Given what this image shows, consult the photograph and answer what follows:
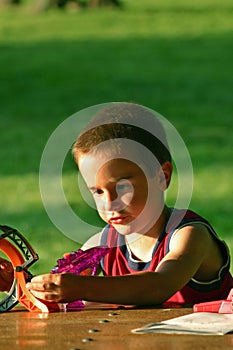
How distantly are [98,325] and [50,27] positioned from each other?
23285 mm

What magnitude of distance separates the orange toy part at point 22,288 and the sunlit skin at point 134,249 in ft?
0.20

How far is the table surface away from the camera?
2.79 meters

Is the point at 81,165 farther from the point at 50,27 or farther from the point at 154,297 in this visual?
the point at 50,27

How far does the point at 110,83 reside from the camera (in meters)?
20.0

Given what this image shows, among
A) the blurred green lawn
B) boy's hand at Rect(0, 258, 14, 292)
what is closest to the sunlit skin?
boy's hand at Rect(0, 258, 14, 292)

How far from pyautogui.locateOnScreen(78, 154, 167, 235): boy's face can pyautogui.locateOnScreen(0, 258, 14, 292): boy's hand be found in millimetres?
330

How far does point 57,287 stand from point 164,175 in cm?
64

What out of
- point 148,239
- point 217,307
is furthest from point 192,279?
point 217,307

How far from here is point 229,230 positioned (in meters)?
9.42

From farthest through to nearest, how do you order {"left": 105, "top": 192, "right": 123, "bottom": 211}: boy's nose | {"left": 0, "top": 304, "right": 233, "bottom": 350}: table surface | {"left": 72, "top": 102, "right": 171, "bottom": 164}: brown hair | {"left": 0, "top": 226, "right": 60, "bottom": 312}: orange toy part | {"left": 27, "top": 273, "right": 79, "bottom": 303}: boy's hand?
{"left": 72, "top": 102, "right": 171, "bottom": 164}: brown hair → {"left": 105, "top": 192, "right": 123, "bottom": 211}: boy's nose → {"left": 0, "top": 226, "right": 60, "bottom": 312}: orange toy part → {"left": 27, "top": 273, "right": 79, "bottom": 303}: boy's hand → {"left": 0, "top": 304, "right": 233, "bottom": 350}: table surface

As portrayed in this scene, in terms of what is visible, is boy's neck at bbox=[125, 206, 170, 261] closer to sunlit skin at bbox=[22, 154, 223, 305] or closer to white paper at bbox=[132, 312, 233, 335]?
sunlit skin at bbox=[22, 154, 223, 305]

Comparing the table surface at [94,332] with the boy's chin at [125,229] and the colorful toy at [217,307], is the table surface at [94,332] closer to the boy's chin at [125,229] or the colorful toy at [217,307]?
the colorful toy at [217,307]

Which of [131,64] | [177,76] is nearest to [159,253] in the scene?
[177,76]

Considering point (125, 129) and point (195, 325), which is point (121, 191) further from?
point (195, 325)
